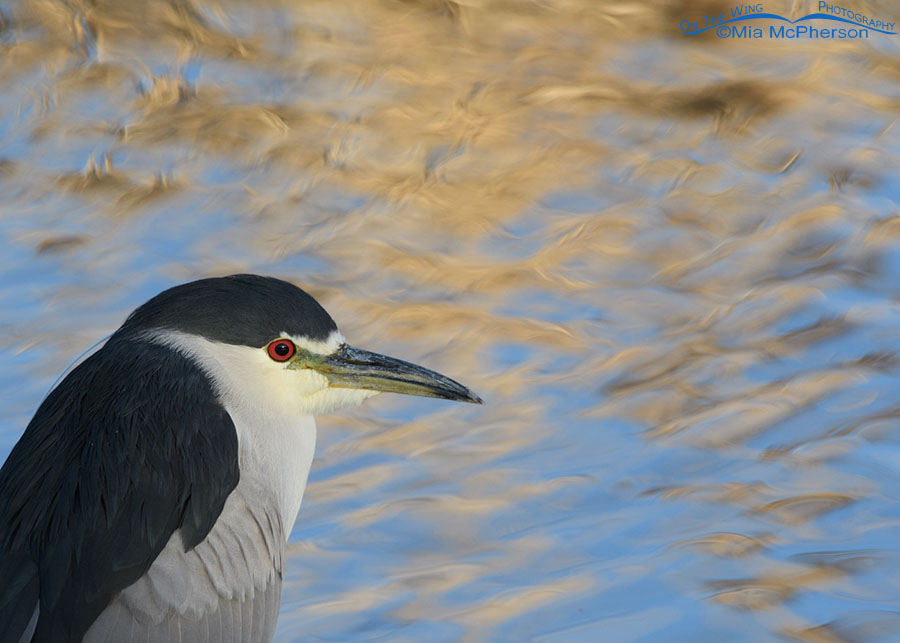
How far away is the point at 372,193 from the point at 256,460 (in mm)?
3421

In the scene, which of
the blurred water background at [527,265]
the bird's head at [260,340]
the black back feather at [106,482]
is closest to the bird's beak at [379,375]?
the bird's head at [260,340]

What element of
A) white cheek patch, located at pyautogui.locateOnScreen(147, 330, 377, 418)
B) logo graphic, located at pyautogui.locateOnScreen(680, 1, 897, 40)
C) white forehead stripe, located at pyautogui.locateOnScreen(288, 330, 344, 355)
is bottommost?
white cheek patch, located at pyautogui.locateOnScreen(147, 330, 377, 418)

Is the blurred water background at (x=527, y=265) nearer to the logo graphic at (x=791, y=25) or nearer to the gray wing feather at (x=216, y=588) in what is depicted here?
the logo graphic at (x=791, y=25)

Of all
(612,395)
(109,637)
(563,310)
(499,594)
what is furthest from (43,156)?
(109,637)

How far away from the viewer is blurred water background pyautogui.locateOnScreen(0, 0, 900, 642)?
4352 millimetres

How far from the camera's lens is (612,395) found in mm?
5277

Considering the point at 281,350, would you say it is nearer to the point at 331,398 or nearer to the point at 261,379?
the point at 261,379

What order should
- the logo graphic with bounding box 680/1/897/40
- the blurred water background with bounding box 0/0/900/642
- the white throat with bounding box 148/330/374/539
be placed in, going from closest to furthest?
the white throat with bounding box 148/330/374/539 < the blurred water background with bounding box 0/0/900/642 < the logo graphic with bounding box 680/1/897/40

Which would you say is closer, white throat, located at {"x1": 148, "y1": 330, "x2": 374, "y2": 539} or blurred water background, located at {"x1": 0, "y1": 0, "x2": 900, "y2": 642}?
white throat, located at {"x1": 148, "y1": 330, "x2": 374, "y2": 539}

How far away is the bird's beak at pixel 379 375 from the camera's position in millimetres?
3568

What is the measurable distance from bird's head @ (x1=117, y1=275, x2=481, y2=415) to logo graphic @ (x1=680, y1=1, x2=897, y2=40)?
4794 millimetres

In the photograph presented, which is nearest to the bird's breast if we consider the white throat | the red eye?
the white throat

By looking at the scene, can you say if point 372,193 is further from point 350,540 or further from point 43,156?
point 350,540

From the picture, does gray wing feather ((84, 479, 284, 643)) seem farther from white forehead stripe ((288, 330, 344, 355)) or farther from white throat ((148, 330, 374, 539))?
white forehead stripe ((288, 330, 344, 355))
